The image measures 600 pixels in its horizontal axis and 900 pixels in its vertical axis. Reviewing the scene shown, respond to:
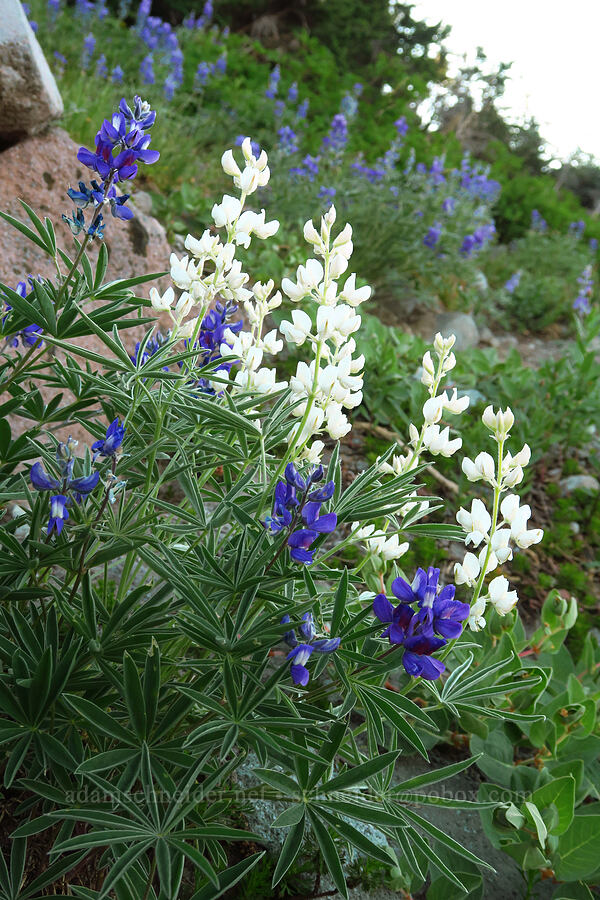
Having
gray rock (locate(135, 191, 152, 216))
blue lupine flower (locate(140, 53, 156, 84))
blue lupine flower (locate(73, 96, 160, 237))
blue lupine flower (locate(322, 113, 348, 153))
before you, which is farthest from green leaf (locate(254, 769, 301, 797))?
blue lupine flower (locate(140, 53, 156, 84))

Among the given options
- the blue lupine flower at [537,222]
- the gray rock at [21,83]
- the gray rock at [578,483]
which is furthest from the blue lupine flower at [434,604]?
the blue lupine flower at [537,222]

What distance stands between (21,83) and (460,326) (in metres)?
4.11

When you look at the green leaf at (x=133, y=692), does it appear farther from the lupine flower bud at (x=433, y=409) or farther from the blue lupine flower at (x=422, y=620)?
the lupine flower bud at (x=433, y=409)

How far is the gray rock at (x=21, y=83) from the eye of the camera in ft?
9.74

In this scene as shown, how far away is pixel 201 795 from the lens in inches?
46.3

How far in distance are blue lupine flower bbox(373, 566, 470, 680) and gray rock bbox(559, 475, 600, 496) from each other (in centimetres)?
306

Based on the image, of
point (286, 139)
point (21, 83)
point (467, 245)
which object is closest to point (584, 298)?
point (467, 245)

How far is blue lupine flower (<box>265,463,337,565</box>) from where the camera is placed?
3.85 feet

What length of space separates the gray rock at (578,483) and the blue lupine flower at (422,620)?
306cm

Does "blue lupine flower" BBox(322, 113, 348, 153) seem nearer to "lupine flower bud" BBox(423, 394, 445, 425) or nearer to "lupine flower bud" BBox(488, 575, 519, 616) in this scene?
"lupine flower bud" BBox(423, 394, 445, 425)

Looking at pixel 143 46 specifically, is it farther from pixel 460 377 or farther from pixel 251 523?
pixel 251 523

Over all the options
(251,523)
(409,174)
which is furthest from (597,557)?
(409,174)

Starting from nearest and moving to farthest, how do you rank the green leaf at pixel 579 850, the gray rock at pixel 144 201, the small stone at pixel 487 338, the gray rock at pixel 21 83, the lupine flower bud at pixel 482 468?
1. the lupine flower bud at pixel 482 468
2. the green leaf at pixel 579 850
3. the gray rock at pixel 21 83
4. the gray rock at pixel 144 201
5. the small stone at pixel 487 338

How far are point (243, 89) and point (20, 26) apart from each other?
603 cm
